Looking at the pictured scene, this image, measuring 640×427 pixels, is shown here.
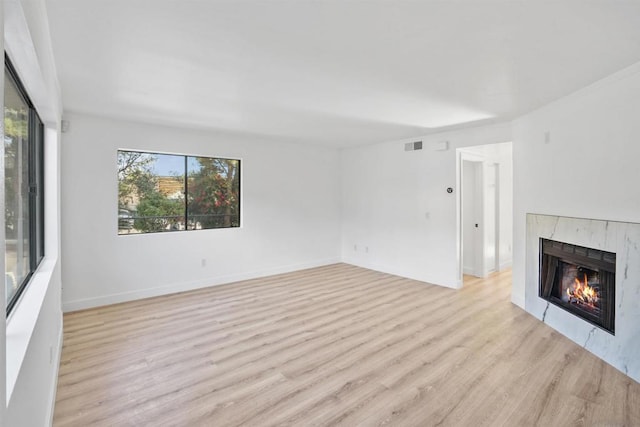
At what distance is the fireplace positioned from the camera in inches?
115

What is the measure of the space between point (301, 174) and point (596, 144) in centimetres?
445

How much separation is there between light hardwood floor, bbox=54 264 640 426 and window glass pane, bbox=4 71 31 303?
1042 mm

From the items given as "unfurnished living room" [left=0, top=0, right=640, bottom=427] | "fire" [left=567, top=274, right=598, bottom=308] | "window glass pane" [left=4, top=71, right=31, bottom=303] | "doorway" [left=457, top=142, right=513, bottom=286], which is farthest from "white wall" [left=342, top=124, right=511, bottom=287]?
"window glass pane" [left=4, top=71, right=31, bottom=303]

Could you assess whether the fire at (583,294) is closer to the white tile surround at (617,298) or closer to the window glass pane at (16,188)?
the white tile surround at (617,298)

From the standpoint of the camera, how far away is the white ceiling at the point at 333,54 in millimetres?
1862

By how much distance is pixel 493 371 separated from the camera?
270 cm

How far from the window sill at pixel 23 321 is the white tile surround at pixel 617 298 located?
3.82 metres

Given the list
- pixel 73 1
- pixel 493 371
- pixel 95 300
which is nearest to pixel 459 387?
pixel 493 371

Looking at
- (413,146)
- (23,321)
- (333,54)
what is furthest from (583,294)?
(23,321)

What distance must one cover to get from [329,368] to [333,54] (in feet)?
8.07

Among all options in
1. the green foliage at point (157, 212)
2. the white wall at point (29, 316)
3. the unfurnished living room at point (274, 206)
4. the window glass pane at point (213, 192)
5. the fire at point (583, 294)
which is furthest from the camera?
the window glass pane at point (213, 192)

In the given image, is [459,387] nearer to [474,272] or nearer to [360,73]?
[360,73]

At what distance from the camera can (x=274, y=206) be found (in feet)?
19.7

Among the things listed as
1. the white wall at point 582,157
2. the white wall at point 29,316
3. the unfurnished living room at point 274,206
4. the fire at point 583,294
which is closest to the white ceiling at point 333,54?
the unfurnished living room at point 274,206
